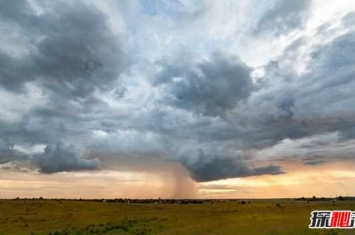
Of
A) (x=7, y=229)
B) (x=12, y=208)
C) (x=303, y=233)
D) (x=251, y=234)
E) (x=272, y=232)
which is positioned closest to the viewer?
(x=303, y=233)

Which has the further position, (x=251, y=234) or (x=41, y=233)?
(x=41, y=233)

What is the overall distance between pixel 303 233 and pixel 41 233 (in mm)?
33390

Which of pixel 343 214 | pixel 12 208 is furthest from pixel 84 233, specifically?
pixel 12 208

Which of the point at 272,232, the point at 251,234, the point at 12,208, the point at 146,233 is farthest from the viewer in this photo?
the point at 12,208

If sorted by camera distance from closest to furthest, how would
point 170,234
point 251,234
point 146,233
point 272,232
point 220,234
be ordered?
point 272,232, point 251,234, point 220,234, point 170,234, point 146,233

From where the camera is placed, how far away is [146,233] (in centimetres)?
4462

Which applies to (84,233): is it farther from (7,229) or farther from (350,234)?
(350,234)

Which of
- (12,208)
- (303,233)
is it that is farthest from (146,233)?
(12,208)

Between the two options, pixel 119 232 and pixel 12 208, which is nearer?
pixel 119 232

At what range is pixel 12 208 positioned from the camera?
319 ft

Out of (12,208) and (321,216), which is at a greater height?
(12,208)

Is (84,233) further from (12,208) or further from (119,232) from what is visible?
(12,208)

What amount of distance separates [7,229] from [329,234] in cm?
4659

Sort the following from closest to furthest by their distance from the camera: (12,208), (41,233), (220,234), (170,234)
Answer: (220,234), (170,234), (41,233), (12,208)
